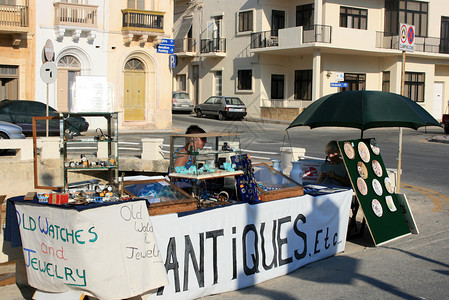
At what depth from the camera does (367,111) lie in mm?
8523

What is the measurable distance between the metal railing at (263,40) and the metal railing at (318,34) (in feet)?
8.40

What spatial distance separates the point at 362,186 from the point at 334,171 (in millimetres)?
830

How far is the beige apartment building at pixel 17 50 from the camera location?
24266 millimetres

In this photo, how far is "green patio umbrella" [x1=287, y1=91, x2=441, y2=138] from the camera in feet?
27.7

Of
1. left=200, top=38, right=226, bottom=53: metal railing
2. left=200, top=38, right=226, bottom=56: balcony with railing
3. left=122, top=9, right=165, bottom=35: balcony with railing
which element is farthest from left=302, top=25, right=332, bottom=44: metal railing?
left=122, top=9, right=165, bottom=35: balcony with railing

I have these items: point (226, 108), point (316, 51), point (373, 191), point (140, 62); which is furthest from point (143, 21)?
point (373, 191)

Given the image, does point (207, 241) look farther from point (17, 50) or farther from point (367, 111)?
point (17, 50)

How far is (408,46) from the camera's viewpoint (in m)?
10.7

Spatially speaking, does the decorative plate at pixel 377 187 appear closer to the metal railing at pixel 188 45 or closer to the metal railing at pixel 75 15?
the metal railing at pixel 75 15

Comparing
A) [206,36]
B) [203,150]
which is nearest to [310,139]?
[203,150]

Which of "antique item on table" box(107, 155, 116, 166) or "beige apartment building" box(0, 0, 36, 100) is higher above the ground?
"beige apartment building" box(0, 0, 36, 100)

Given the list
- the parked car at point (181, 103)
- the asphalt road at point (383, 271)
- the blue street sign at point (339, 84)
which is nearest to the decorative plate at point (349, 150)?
the asphalt road at point (383, 271)

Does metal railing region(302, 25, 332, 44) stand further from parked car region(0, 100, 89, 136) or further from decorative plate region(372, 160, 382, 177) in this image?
decorative plate region(372, 160, 382, 177)

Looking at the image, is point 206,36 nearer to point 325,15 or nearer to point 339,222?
point 325,15
